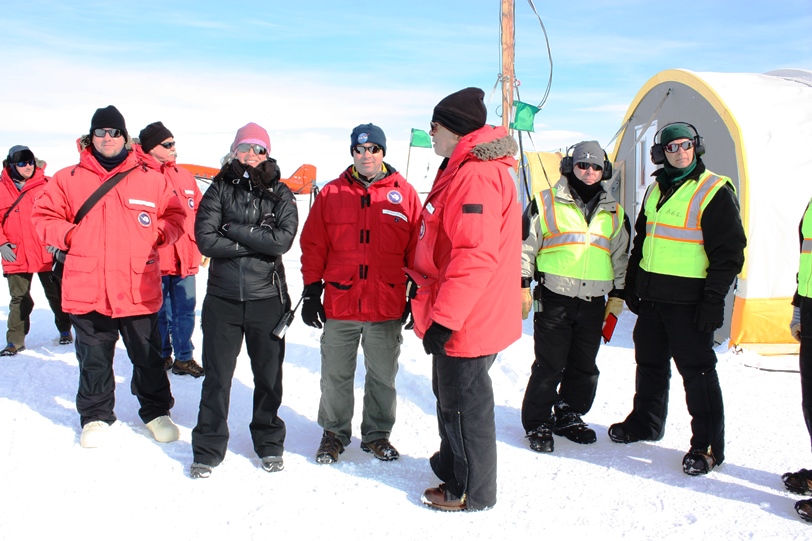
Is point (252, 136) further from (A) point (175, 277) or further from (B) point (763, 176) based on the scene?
(B) point (763, 176)

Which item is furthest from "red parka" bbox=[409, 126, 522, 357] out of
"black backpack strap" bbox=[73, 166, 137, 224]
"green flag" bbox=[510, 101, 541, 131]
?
"green flag" bbox=[510, 101, 541, 131]

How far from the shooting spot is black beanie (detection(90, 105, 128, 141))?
11.7 ft

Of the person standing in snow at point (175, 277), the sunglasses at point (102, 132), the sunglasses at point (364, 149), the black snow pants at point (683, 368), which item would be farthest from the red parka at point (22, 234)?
the black snow pants at point (683, 368)

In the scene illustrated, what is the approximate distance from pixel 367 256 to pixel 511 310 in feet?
3.16

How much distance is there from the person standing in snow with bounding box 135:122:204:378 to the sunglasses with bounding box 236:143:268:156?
1971 millimetres

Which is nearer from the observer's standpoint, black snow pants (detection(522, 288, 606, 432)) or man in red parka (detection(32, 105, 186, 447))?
man in red parka (detection(32, 105, 186, 447))

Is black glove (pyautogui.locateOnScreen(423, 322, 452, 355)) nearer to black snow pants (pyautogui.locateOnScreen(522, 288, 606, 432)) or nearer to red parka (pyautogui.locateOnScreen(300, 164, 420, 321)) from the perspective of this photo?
red parka (pyautogui.locateOnScreen(300, 164, 420, 321))

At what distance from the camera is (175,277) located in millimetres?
5188

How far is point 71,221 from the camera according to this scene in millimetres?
3658

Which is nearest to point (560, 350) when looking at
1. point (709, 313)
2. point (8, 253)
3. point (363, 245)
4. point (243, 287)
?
point (709, 313)

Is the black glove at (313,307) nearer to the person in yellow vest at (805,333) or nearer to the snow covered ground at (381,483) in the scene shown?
the snow covered ground at (381,483)

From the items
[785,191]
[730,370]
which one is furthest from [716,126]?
[730,370]

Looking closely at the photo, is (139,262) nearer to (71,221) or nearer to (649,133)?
(71,221)

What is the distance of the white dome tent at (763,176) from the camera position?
5828 mm
